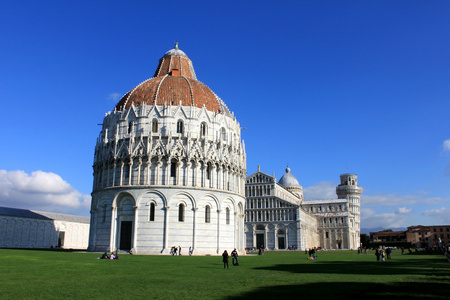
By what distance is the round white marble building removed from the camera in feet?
155

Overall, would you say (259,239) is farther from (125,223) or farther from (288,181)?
(125,223)

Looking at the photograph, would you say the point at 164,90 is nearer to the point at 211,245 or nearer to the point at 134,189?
the point at 134,189

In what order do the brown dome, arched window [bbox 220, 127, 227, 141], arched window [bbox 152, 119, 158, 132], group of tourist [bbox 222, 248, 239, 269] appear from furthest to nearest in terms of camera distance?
arched window [bbox 220, 127, 227, 141] < the brown dome < arched window [bbox 152, 119, 158, 132] < group of tourist [bbox 222, 248, 239, 269]

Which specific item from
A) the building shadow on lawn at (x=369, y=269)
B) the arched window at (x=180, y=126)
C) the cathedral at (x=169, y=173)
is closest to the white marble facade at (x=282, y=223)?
the cathedral at (x=169, y=173)

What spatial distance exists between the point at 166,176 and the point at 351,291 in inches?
1385

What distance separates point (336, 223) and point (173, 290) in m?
125

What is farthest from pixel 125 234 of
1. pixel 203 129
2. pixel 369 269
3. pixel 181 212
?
pixel 369 269

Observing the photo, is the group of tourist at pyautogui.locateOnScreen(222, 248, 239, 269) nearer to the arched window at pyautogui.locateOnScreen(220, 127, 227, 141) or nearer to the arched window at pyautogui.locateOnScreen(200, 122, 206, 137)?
the arched window at pyautogui.locateOnScreen(200, 122, 206, 137)

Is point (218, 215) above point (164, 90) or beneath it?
beneath

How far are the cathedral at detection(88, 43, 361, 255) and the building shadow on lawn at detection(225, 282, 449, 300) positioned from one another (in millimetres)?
31901

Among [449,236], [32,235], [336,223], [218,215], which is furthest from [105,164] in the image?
[449,236]

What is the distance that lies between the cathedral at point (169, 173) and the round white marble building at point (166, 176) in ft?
0.39

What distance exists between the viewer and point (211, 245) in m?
48.5

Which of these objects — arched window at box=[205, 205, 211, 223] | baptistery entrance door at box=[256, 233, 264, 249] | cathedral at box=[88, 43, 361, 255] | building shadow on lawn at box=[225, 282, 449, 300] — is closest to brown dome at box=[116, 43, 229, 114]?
cathedral at box=[88, 43, 361, 255]
